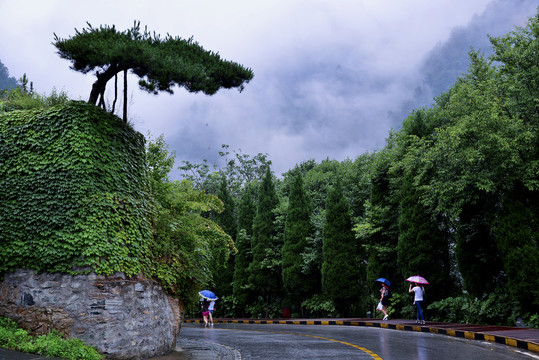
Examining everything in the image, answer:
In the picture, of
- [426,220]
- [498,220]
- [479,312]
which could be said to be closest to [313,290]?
[426,220]

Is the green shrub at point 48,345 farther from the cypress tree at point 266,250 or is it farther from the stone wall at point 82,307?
the cypress tree at point 266,250

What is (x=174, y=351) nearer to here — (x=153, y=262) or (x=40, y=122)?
(x=153, y=262)

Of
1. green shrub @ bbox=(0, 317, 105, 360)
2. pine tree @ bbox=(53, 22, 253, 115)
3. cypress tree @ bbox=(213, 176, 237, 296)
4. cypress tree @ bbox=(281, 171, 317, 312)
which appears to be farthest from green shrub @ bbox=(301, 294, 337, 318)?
green shrub @ bbox=(0, 317, 105, 360)

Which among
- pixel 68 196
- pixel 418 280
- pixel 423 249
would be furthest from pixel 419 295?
pixel 68 196

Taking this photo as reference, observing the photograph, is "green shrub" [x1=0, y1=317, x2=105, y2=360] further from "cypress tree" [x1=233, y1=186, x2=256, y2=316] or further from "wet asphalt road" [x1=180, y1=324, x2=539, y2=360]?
"cypress tree" [x1=233, y1=186, x2=256, y2=316]

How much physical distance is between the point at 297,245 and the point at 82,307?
850 inches

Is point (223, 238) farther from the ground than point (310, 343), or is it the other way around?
point (223, 238)

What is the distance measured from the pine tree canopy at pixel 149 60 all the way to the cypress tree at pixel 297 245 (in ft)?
62.4

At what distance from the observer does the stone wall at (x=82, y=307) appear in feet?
29.6

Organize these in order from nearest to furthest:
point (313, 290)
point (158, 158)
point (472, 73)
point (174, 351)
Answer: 1. point (174, 351)
2. point (158, 158)
3. point (472, 73)
4. point (313, 290)

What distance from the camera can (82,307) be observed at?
9.05 m

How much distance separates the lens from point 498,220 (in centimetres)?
1622

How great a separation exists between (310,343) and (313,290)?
16.8m

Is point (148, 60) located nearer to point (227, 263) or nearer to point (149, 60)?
point (149, 60)
